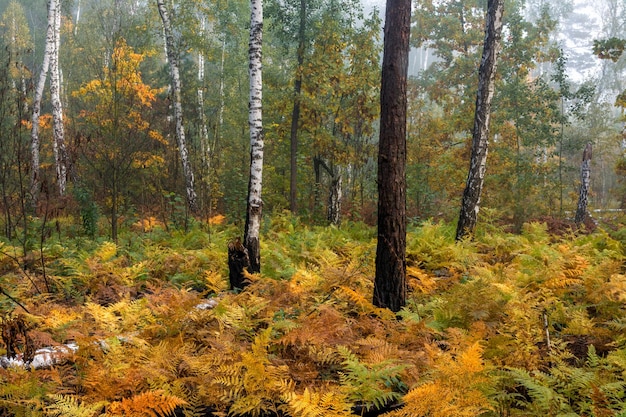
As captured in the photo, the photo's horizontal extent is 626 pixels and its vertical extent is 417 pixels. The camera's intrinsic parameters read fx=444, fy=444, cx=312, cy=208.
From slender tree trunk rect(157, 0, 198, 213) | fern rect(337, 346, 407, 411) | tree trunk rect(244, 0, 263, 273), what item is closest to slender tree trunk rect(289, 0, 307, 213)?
slender tree trunk rect(157, 0, 198, 213)

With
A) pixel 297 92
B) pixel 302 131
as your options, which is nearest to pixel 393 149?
pixel 297 92

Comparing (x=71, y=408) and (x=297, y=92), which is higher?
(x=297, y=92)

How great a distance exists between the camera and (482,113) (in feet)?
31.9

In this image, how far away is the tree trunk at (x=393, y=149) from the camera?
5.06 meters

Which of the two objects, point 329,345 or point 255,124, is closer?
point 329,345

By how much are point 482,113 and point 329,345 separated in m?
7.44

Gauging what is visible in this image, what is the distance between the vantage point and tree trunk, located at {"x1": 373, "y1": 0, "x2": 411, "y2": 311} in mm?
5062

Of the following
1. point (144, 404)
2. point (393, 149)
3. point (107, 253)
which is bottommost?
point (144, 404)

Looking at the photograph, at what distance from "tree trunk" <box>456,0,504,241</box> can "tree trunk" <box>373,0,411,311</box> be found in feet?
16.4

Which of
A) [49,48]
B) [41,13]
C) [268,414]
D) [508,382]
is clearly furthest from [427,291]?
[41,13]

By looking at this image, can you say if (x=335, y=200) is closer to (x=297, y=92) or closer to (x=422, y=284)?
(x=297, y=92)

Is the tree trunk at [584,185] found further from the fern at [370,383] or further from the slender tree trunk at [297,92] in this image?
the fern at [370,383]

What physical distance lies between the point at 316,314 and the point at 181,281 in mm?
3560

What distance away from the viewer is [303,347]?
4.10m
